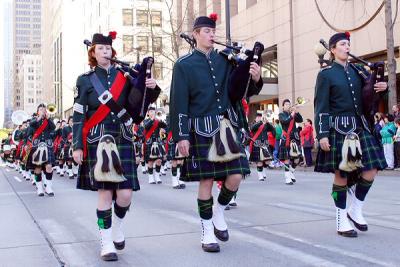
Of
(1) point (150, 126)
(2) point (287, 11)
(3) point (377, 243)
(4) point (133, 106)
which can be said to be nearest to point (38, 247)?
(4) point (133, 106)

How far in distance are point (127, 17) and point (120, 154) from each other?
5022 centimetres

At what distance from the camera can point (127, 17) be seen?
175ft

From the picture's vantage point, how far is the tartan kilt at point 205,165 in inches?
190

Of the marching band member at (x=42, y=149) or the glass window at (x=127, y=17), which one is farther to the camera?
the glass window at (x=127, y=17)

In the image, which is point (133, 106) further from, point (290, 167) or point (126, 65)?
point (290, 167)

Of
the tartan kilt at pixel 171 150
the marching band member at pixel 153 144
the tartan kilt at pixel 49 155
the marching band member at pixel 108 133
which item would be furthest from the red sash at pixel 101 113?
the marching band member at pixel 153 144

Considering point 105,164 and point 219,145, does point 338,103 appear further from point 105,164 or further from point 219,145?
point 105,164

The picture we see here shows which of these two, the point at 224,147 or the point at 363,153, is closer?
the point at 224,147

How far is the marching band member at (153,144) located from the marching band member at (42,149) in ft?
10.7

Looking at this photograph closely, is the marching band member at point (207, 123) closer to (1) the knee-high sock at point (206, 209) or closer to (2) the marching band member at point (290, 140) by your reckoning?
(1) the knee-high sock at point (206, 209)

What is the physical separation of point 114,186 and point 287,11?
886 inches

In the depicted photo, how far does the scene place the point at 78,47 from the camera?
247ft

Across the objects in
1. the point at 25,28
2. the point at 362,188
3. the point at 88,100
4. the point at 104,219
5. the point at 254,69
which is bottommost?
the point at 104,219

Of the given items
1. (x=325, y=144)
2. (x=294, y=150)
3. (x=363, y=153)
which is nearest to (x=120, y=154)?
(x=325, y=144)
